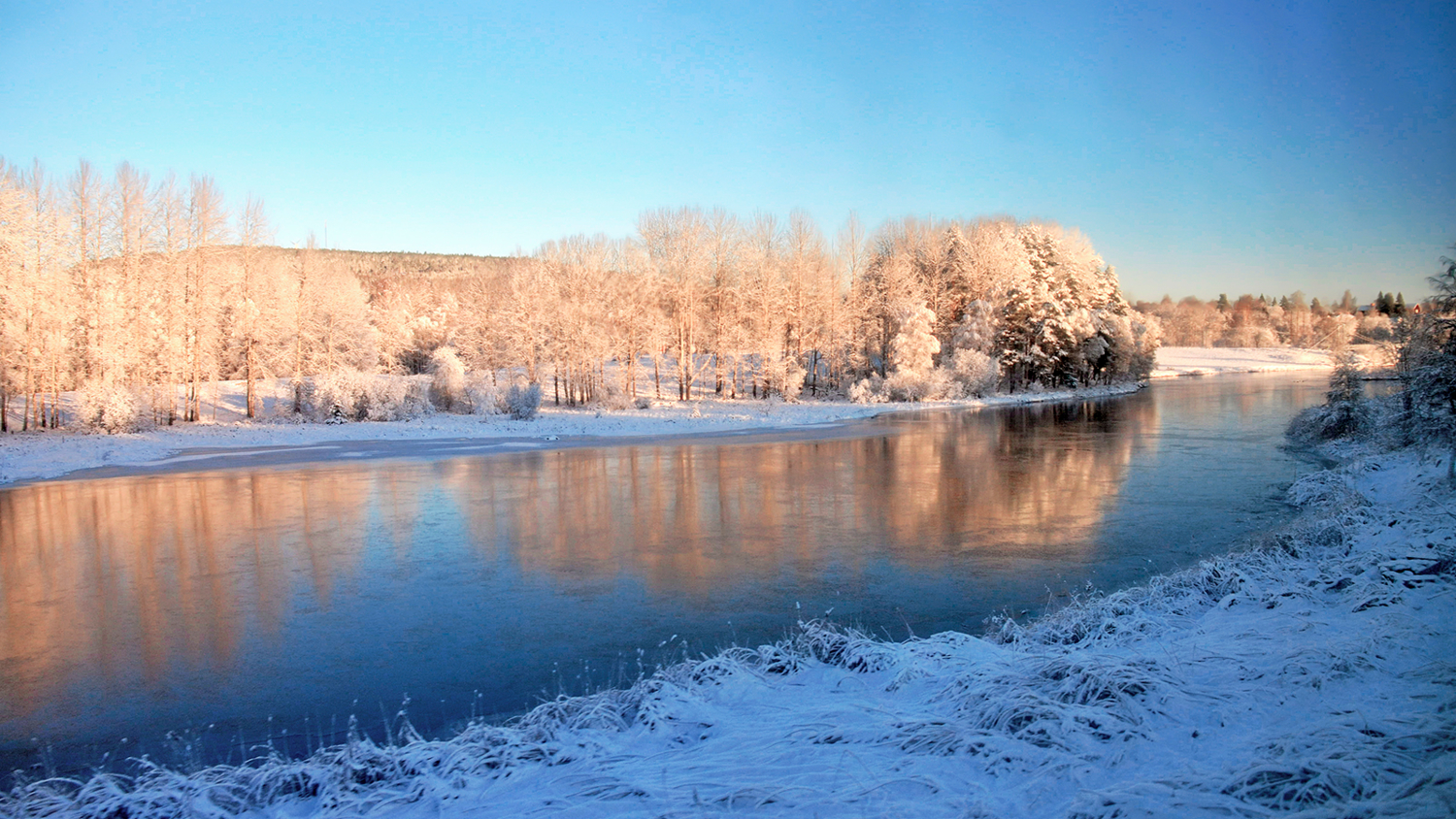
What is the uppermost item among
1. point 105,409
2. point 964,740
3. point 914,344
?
point 914,344

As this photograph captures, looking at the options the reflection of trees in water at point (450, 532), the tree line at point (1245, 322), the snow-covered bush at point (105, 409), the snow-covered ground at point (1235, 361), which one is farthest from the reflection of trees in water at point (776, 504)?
the tree line at point (1245, 322)

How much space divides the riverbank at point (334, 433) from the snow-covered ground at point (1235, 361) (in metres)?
46.0

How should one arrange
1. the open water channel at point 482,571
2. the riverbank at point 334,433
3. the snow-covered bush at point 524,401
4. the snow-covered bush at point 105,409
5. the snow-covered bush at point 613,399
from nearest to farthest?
the open water channel at point 482,571 → the riverbank at point 334,433 → the snow-covered bush at point 105,409 → the snow-covered bush at point 524,401 → the snow-covered bush at point 613,399

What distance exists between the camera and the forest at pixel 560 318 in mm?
29125

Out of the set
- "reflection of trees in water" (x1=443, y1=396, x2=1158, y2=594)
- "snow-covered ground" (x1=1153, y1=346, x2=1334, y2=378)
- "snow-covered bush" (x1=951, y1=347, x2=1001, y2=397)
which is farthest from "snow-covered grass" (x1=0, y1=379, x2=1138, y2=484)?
"snow-covered ground" (x1=1153, y1=346, x2=1334, y2=378)

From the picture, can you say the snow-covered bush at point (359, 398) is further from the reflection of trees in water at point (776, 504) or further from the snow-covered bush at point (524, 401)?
the reflection of trees in water at point (776, 504)

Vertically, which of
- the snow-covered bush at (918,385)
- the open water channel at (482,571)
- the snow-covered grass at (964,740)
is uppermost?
the snow-covered bush at (918,385)

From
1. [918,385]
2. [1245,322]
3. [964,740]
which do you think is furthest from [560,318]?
[1245,322]

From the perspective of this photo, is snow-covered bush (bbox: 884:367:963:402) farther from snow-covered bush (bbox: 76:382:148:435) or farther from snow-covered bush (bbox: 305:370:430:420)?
snow-covered bush (bbox: 76:382:148:435)

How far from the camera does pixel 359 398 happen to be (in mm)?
32812

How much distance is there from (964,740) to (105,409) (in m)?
31.6

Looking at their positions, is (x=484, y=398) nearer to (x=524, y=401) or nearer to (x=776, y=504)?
(x=524, y=401)

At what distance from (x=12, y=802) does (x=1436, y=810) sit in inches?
285

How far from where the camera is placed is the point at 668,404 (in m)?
38.9
